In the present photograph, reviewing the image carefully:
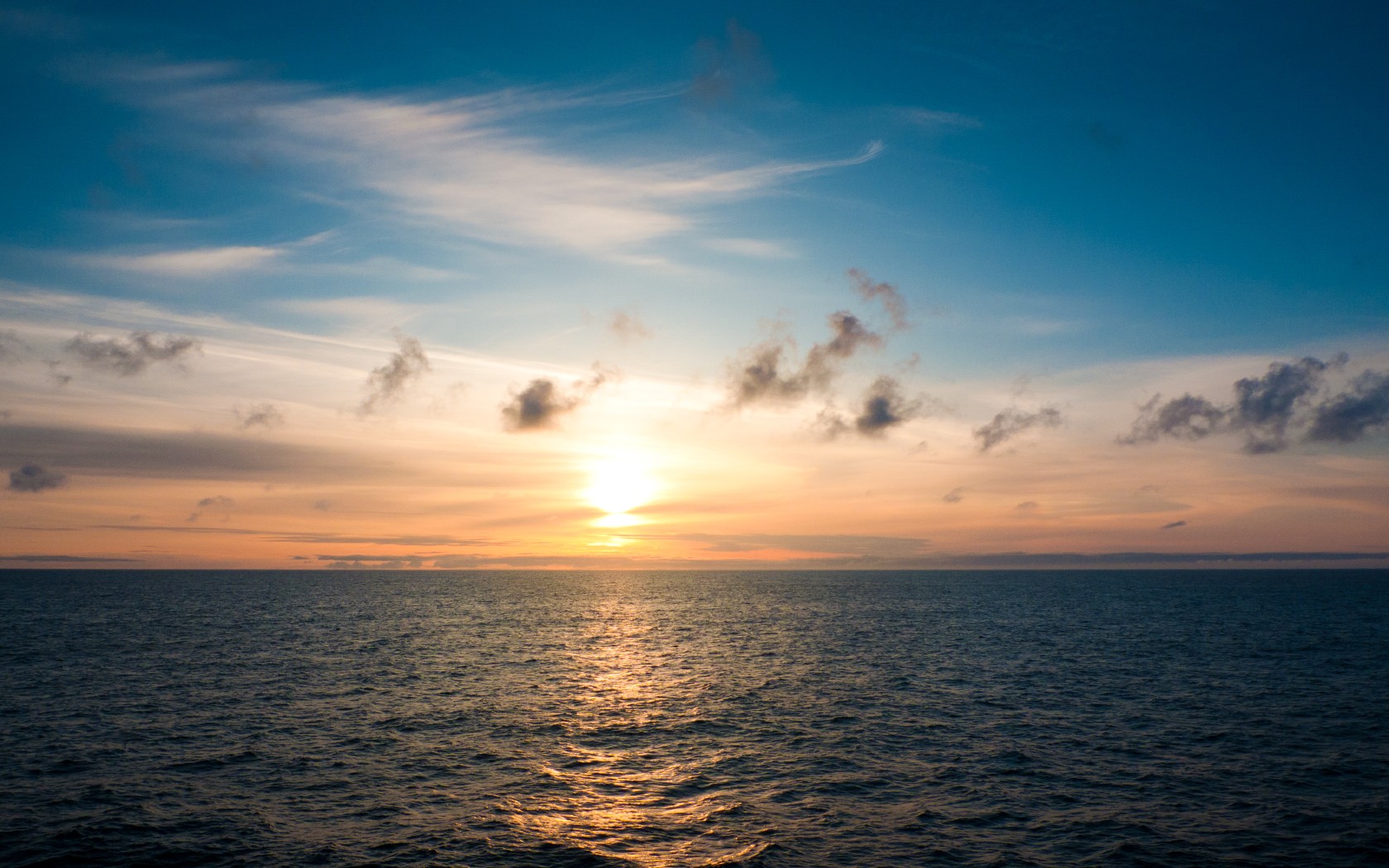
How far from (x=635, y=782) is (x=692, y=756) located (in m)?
6.20

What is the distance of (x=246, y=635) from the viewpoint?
110 m

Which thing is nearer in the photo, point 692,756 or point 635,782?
point 635,782

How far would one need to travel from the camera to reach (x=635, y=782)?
42688 mm

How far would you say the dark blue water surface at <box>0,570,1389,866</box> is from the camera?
3322cm

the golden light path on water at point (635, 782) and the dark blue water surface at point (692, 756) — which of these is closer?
the dark blue water surface at point (692, 756)

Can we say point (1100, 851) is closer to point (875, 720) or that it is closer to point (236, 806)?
point (875, 720)

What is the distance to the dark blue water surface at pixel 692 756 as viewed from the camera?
33219 mm

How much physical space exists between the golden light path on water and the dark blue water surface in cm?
22

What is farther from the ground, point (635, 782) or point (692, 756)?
point (635, 782)

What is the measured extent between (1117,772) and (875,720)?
16921 millimetres

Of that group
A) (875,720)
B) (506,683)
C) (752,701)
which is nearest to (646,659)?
(506,683)

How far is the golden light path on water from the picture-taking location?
1315 inches

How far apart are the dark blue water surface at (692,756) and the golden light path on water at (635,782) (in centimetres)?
22

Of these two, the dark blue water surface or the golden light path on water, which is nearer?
the dark blue water surface
